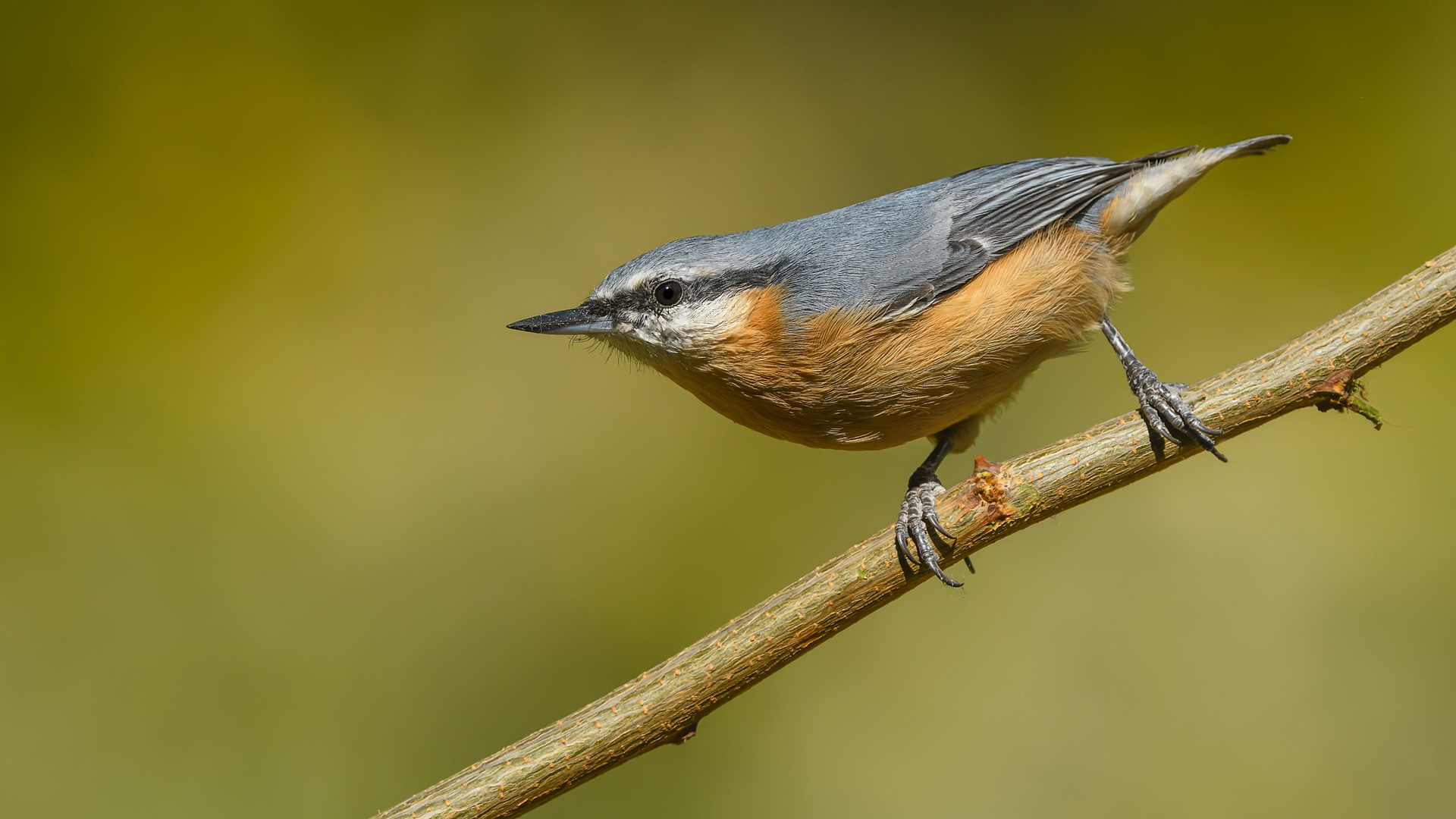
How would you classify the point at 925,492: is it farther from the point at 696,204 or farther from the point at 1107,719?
the point at 696,204

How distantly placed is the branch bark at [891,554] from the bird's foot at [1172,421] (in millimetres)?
20

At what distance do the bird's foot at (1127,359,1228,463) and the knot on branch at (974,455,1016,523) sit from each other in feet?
1.01

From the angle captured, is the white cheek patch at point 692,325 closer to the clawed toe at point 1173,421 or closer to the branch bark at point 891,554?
the branch bark at point 891,554

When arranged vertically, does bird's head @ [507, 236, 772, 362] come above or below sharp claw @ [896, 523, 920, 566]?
above

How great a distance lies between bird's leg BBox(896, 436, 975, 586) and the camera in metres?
1.94

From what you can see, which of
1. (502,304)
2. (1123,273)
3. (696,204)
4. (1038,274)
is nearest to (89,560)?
(502,304)

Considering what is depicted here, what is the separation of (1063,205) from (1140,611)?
164 centimetres

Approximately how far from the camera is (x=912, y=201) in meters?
2.39

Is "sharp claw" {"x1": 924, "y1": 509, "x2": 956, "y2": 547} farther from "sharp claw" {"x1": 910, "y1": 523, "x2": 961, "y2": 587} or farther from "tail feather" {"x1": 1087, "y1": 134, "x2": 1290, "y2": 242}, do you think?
"tail feather" {"x1": 1087, "y1": 134, "x2": 1290, "y2": 242}

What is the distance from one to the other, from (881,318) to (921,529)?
0.46 m

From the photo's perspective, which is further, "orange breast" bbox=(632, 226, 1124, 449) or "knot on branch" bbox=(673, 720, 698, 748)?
"orange breast" bbox=(632, 226, 1124, 449)

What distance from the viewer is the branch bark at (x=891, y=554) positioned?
65.3 inches

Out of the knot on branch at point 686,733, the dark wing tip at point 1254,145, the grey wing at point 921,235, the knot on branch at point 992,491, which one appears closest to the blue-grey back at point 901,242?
the grey wing at point 921,235

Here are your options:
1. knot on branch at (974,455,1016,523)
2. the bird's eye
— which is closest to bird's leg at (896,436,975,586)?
knot on branch at (974,455,1016,523)
